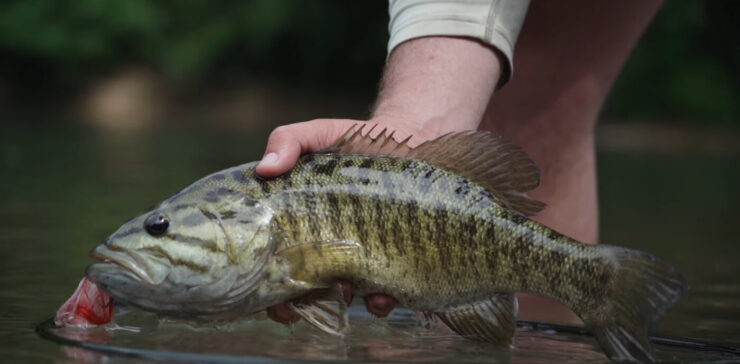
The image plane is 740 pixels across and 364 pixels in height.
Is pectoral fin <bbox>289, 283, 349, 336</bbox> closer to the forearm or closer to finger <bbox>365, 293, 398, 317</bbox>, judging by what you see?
finger <bbox>365, 293, 398, 317</bbox>

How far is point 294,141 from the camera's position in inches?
113

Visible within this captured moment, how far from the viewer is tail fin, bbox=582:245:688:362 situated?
272 centimetres

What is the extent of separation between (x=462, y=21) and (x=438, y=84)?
250mm

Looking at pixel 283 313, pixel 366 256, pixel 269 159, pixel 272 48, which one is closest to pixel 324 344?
pixel 283 313

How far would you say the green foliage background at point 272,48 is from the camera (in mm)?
21547

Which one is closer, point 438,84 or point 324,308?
point 324,308

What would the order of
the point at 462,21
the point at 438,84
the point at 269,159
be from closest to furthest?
the point at 269,159, the point at 438,84, the point at 462,21

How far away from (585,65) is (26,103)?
1718cm

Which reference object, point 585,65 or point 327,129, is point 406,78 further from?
point 585,65

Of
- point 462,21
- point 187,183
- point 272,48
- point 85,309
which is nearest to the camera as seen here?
point 85,309

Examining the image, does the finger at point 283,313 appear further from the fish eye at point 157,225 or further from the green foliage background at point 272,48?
the green foliage background at point 272,48

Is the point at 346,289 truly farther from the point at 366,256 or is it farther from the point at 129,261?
the point at 129,261

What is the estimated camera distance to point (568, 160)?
4.53 m

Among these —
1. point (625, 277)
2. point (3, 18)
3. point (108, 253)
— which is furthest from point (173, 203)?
point (3, 18)
